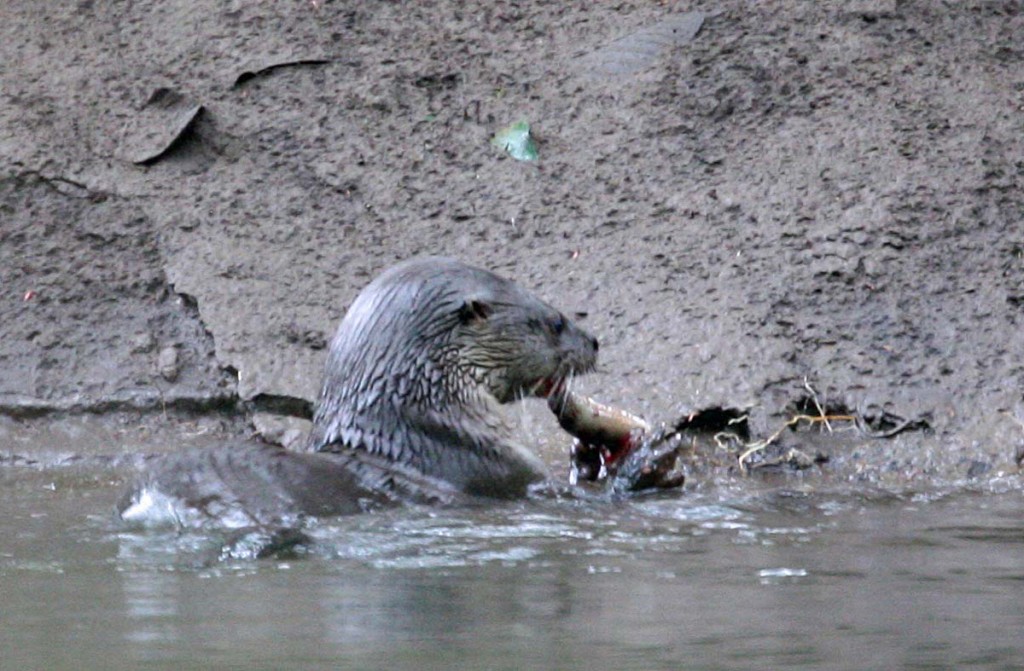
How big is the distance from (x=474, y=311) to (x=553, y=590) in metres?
1.53

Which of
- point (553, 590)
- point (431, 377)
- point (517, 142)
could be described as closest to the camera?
point (553, 590)

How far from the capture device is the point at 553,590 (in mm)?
2801

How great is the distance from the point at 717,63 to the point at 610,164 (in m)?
0.64

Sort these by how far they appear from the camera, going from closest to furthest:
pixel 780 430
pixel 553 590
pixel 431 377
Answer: pixel 553 590 < pixel 431 377 < pixel 780 430

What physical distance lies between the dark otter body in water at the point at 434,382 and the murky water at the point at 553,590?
0.65ft

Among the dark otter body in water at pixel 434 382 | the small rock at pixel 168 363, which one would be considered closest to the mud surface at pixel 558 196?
the small rock at pixel 168 363

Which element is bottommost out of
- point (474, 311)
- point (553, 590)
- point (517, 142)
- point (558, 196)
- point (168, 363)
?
point (553, 590)

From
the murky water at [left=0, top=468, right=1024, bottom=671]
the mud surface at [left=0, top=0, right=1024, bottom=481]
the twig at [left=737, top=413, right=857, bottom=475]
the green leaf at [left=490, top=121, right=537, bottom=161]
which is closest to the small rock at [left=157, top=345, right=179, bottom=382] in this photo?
the mud surface at [left=0, top=0, right=1024, bottom=481]

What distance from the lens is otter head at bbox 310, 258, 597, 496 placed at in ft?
13.4

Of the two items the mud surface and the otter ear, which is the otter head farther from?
the mud surface

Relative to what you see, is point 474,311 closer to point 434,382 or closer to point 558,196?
point 434,382

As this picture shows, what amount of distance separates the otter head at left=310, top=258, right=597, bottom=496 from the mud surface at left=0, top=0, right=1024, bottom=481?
2.88 ft

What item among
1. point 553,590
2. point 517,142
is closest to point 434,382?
point 553,590

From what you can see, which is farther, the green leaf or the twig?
the green leaf
